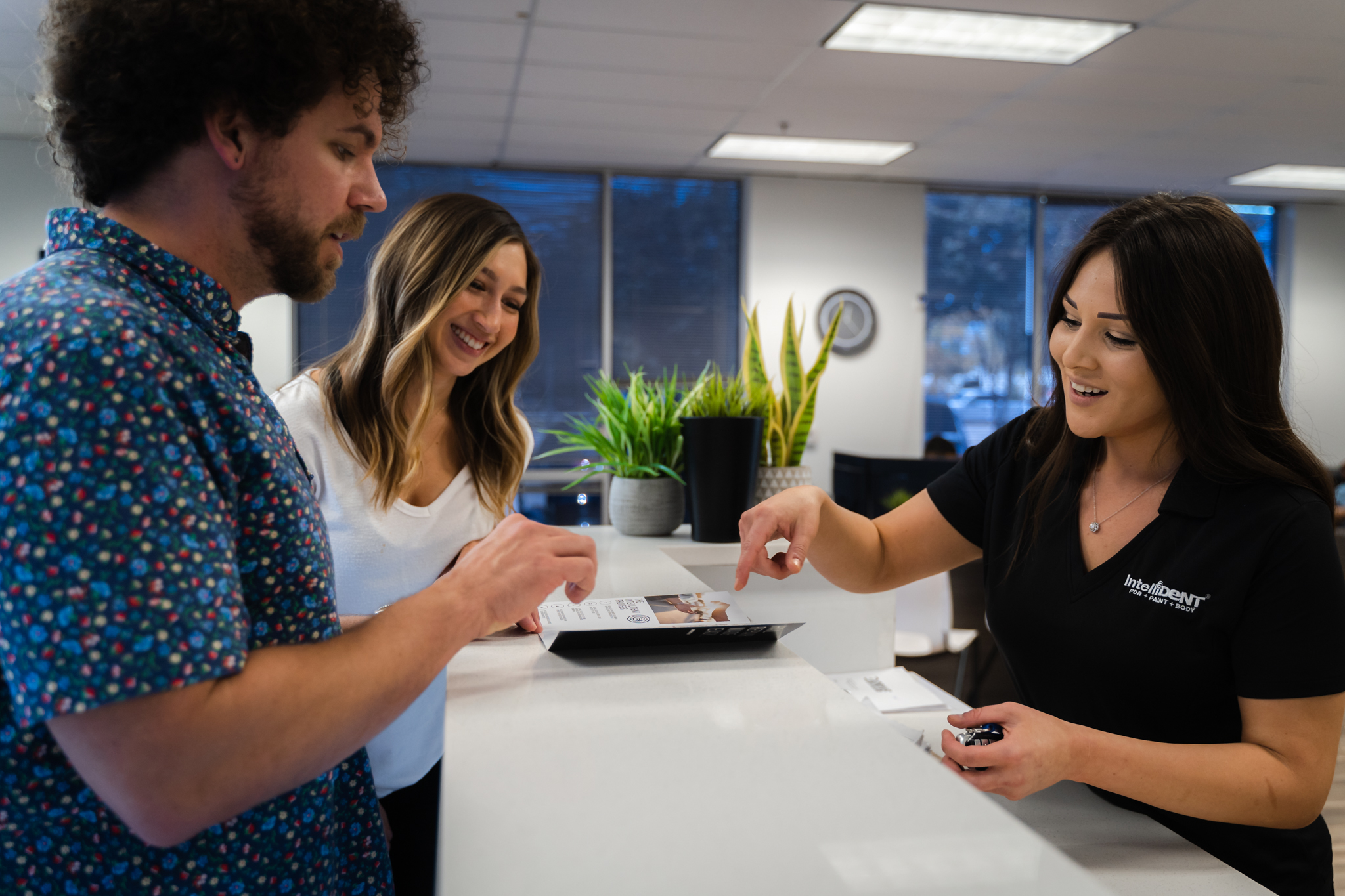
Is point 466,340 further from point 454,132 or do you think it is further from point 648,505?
point 454,132

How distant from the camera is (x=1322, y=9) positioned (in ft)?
11.3

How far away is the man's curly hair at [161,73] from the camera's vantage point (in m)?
0.71

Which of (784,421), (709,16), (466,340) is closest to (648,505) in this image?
(784,421)

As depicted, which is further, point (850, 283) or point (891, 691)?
point (850, 283)

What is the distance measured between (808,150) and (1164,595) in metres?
4.79

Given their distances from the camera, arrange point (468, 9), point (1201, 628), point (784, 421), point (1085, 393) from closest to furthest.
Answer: point (1201, 628) → point (1085, 393) → point (784, 421) → point (468, 9)

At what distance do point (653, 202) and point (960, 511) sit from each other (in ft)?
16.4

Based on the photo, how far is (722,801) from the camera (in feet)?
2.25

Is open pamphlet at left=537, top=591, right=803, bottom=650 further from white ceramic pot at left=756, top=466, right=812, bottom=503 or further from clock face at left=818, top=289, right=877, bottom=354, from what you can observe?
clock face at left=818, top=289, right=877, bottom=354

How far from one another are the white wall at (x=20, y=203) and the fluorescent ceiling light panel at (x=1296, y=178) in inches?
299

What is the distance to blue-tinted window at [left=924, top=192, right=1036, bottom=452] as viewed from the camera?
6.53 metres

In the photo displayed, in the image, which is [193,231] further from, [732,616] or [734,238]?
[734,238]

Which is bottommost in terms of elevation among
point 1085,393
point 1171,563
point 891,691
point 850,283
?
point 891,691

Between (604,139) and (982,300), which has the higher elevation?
(604,139)
